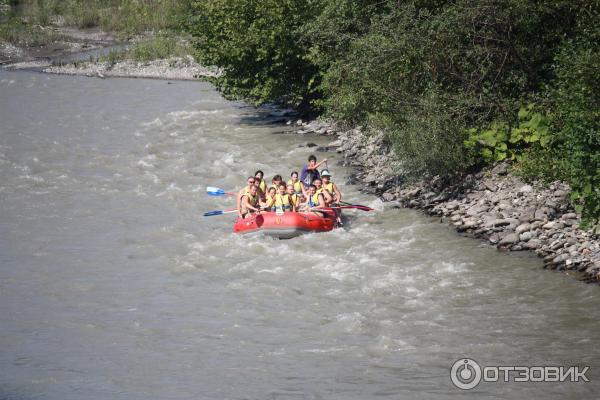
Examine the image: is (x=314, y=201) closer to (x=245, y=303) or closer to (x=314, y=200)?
(x=314, y=200)

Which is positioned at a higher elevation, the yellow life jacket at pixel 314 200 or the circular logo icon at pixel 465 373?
the yellow life jacket at pixel 314 200

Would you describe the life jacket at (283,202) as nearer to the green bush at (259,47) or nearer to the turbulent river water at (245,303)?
the turbulent river water at (245,303)

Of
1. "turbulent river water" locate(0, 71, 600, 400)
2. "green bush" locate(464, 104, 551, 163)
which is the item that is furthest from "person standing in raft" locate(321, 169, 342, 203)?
"green bush" locate(464, 104, 551, 163)

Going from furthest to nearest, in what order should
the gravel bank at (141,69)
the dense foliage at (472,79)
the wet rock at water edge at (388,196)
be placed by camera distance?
the gravel bank at (141,69), the wet rock at water edge at (388,196), the dense foliage at (472,79)

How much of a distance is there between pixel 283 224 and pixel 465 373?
6.54 metres

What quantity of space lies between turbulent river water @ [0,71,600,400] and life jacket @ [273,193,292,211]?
1125mm

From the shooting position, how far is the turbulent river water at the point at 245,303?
11891 mm

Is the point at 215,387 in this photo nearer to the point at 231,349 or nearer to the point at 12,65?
the point at 231,349

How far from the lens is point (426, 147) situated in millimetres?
18656

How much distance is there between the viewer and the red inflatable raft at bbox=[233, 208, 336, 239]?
17547 millimetres

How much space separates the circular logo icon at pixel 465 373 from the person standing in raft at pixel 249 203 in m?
7.30

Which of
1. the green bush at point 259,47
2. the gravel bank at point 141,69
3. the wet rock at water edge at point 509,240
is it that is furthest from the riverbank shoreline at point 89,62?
the wet rock at water edge at point 509,240

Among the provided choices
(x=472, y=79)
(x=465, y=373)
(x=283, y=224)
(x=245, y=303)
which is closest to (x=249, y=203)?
(x=283, y=224)

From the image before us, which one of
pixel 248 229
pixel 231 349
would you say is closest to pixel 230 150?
pixel 248 229
